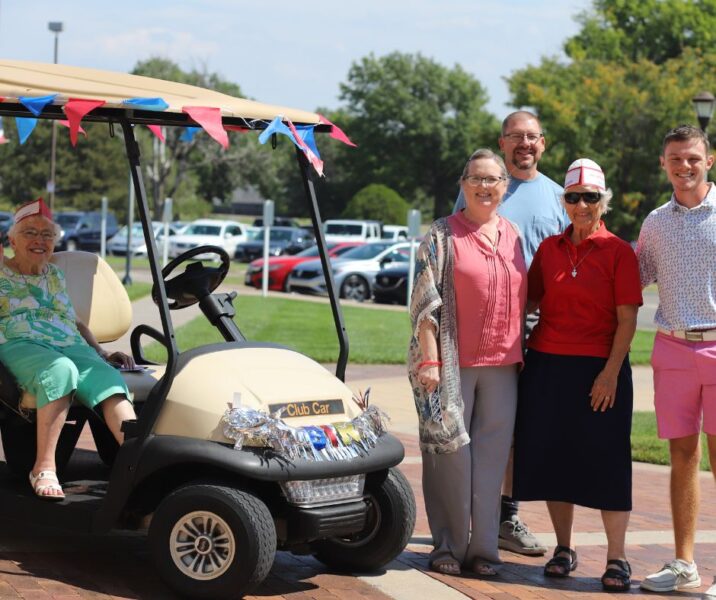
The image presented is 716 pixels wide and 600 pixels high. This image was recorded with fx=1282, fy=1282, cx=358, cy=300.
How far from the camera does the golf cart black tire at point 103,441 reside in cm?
594

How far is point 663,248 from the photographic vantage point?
209 inches

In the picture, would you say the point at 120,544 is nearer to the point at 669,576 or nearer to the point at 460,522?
the point at 460,522

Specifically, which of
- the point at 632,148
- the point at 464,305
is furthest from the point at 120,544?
the point at 632,148

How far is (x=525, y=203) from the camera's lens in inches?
230

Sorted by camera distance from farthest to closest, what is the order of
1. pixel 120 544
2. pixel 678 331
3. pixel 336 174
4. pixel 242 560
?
1. pixel 336 174
2. pixel 120 544
3. pixel 678 331
4. pixel 242 560

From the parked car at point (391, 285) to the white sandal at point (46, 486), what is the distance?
20201mm

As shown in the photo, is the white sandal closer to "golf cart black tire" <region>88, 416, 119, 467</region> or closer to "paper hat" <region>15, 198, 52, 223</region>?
"golf cart black tire" <region>88, 416, 119, 467</region>

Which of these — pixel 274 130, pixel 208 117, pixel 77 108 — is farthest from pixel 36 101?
pixel 274 130

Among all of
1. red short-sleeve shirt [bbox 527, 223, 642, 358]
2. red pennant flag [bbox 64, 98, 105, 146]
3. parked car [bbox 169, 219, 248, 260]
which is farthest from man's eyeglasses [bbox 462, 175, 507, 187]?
parked car [bbox 169, 219, 248, 260]

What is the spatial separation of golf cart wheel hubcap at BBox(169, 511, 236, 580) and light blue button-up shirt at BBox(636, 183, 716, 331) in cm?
201

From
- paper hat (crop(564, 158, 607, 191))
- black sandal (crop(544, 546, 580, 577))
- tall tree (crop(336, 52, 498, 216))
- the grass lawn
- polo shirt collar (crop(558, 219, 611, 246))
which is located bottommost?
the grass lawn

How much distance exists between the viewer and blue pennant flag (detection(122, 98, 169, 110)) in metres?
4.89

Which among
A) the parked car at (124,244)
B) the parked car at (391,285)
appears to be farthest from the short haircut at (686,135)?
the parked car at (124,244)

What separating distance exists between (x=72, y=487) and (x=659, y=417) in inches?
97.8
